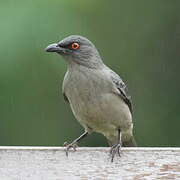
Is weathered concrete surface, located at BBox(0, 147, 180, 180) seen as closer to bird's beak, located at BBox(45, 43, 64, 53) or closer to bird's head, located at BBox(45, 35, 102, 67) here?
bird's beak, located at BBox(45, 43, 64, 53)

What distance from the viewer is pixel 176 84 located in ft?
27.5

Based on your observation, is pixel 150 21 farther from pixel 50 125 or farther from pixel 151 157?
pixel 151 157

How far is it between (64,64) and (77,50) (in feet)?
1.98

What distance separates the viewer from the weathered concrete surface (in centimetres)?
513

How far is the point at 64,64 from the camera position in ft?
22.6

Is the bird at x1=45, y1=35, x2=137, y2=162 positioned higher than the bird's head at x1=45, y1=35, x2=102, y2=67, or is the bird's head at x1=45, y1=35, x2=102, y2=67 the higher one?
the bird's head at x1=45, y1=35, x2=102, y2=67

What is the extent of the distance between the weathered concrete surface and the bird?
865 millimetres

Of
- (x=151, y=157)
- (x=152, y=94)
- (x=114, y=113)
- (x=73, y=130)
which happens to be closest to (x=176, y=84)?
(x=152, y=94)

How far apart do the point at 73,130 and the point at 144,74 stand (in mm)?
1053

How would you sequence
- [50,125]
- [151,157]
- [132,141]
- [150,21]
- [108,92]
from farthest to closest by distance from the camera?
[150,21], [50,125], [132,141], [108,92], [151,157]

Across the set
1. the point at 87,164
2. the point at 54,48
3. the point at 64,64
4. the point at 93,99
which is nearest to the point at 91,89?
the point at 93,99

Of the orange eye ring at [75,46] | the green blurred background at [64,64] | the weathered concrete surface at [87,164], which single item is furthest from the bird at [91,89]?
the weathered concrete surface at [87,164]

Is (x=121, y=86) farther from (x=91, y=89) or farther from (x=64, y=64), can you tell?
(x=64, y=64)

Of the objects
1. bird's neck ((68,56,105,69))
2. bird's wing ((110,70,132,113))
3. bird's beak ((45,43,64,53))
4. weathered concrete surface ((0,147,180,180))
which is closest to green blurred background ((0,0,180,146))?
bird's neck ((68,56,105,69))
